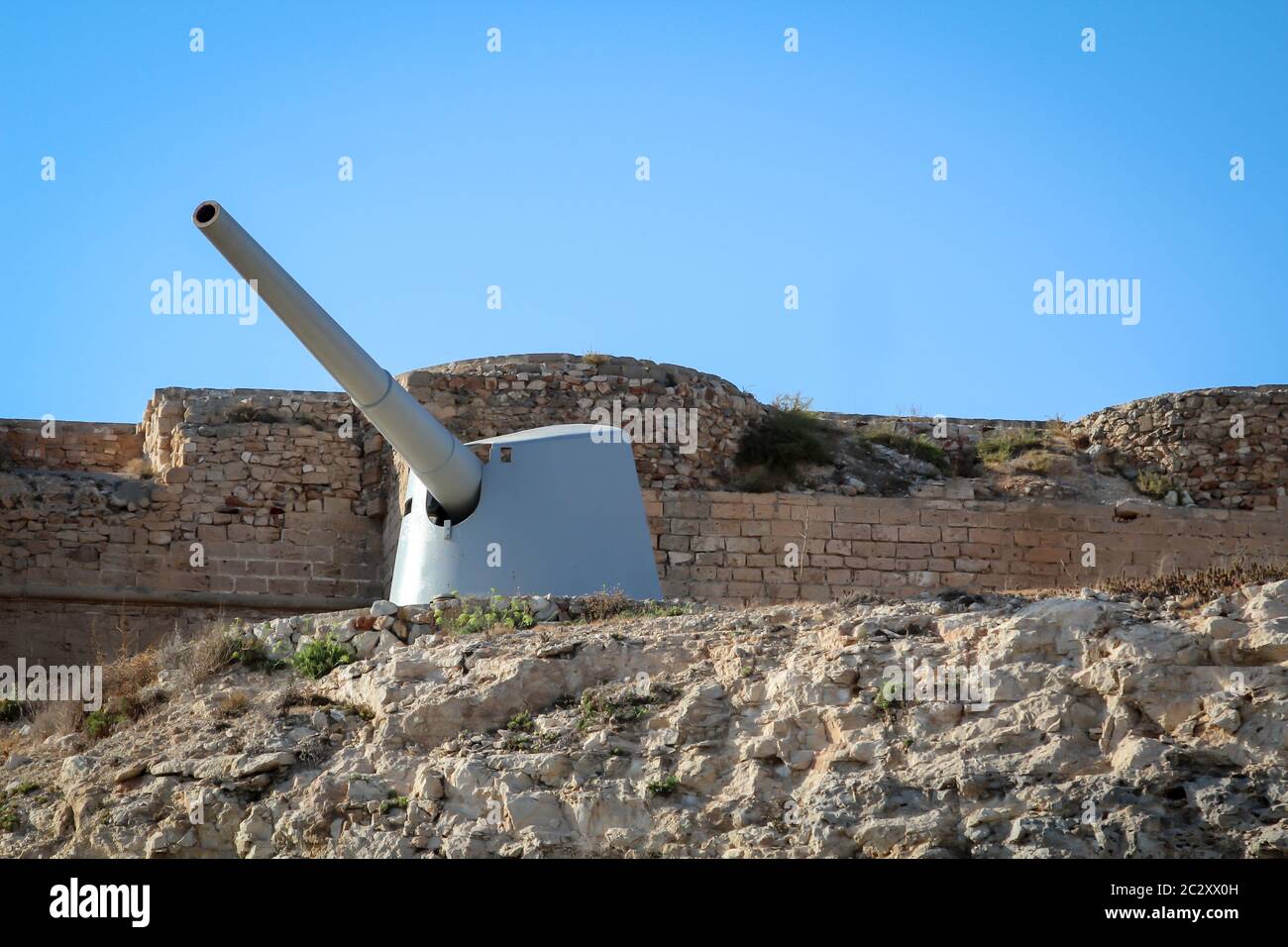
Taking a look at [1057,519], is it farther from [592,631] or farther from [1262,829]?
[1262,829]

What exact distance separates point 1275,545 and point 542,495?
27.5 feet

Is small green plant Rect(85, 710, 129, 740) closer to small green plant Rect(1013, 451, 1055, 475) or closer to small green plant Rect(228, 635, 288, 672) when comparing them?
small green plant Rect(228, 635, 288, 672)

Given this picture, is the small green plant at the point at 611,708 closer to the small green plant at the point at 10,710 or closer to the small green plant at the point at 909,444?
the small green plant at the point at 10,710

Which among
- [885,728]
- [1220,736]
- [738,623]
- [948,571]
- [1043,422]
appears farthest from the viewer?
[1043,422]

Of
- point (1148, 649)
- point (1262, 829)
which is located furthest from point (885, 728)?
point (1262, 829)

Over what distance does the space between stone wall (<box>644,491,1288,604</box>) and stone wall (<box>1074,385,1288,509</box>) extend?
1517mm

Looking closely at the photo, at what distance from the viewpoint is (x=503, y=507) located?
967cm

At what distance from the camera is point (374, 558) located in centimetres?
1559

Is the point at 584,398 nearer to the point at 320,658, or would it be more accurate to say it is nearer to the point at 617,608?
the point at 617,608

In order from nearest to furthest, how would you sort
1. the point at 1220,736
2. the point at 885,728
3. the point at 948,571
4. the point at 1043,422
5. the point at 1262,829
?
the point at 1262,829 → the point at 1220,736 → the point at 885,728 → the point at 948,571 → the point at 1043,422

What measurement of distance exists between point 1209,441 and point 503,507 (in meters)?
9.70

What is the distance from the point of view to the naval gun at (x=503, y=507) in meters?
9.32

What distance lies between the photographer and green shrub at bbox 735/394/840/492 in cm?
1602

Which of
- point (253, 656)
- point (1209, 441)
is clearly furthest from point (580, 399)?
point (253, 656)
